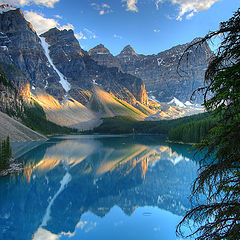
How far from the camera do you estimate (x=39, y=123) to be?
14275 centimetres

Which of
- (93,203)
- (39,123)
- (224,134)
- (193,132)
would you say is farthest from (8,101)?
(224,134)

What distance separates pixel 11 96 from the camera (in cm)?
12144

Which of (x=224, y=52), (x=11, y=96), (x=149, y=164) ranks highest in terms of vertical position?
(x=11, y=96)

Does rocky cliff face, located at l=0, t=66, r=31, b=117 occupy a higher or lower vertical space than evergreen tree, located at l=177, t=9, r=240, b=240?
higher

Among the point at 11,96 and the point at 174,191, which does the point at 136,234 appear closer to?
the point at 174,191

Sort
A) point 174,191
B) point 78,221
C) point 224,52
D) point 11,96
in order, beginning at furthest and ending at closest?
1. point 11,96
2. point 174,191
3. point 78,221
4. point 224,52

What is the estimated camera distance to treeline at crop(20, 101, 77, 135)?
132m

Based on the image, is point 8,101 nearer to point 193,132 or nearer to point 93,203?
point 193,132

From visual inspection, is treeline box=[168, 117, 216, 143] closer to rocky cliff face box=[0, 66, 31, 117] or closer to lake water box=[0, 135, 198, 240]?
lake water box=[0, 135, 198, 240]

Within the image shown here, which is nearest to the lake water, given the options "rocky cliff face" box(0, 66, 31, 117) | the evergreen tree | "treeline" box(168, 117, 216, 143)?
the evergreen tree

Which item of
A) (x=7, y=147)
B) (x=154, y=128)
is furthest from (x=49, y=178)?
(x=154, y=128)

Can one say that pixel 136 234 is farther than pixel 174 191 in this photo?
No

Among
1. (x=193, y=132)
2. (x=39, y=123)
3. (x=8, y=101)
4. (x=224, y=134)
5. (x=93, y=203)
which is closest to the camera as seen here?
(x=224, y=134)

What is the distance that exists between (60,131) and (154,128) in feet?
248
